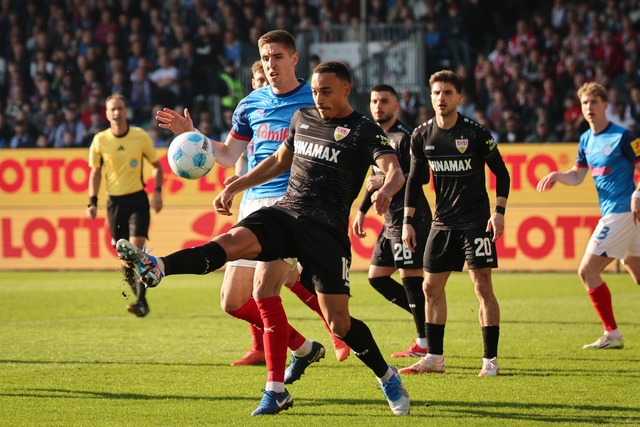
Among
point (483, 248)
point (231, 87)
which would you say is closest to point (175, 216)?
point (231, 87)

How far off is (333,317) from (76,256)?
1371 cm

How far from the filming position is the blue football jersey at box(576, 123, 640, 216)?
10250 millimetres

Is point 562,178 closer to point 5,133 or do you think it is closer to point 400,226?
point 400,226

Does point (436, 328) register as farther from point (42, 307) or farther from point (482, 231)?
point (42, 307)

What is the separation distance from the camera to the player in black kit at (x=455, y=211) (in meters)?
8.33

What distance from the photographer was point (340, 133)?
6664 millimetres

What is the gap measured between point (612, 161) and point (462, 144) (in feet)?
8.56

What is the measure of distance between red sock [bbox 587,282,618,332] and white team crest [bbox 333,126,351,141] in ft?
15.1

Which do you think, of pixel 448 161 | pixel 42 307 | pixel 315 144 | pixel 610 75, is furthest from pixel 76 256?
pixel 315 144

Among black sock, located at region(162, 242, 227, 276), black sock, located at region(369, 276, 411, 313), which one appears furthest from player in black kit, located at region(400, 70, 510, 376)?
black sock, located at region(162, 242, 227, 276)

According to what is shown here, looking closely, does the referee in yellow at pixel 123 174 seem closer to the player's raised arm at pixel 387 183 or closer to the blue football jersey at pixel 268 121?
the blue football jersey at pixel 268 121

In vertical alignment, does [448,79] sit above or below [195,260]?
above

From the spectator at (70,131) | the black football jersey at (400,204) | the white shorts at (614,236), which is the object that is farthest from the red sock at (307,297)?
the spectator at (70,131)

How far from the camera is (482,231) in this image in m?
8.38
